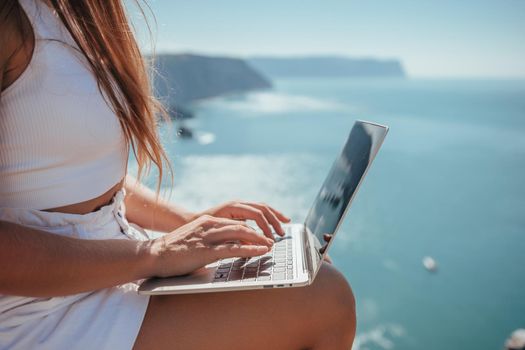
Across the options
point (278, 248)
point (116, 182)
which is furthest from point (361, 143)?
point (116, 182)

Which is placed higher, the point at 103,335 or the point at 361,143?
the point at 361,143

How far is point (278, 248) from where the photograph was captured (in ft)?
2.32

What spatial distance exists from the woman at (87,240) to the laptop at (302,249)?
26 millimetres

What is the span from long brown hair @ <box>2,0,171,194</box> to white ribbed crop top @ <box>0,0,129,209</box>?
0.02 m

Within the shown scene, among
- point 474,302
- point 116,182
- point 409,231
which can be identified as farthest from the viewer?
point 409,231

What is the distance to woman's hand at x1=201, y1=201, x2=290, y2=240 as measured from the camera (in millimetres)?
749

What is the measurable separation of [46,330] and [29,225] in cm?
14

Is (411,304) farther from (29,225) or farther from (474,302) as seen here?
(29,225)

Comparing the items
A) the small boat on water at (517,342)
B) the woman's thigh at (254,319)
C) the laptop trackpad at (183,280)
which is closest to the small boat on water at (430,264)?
the small boat on water at (517,342)

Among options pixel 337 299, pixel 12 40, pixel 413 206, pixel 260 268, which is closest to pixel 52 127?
pixel 12 40

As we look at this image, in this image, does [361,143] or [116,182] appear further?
[361,143]

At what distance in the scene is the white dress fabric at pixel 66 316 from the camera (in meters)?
0.49

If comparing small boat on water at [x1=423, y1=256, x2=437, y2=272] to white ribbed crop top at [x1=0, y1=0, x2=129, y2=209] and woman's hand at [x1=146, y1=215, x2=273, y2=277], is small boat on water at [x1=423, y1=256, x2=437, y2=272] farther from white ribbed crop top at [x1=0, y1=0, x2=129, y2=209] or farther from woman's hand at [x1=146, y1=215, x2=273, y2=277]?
white ribbed crop top at [x1=0, y1=0, x2=129, y2=209]

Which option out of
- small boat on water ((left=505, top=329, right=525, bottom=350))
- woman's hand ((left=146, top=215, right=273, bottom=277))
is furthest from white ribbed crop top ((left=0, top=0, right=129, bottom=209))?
small boat on water ((left=505, top=329, right=525, bottom=350))
